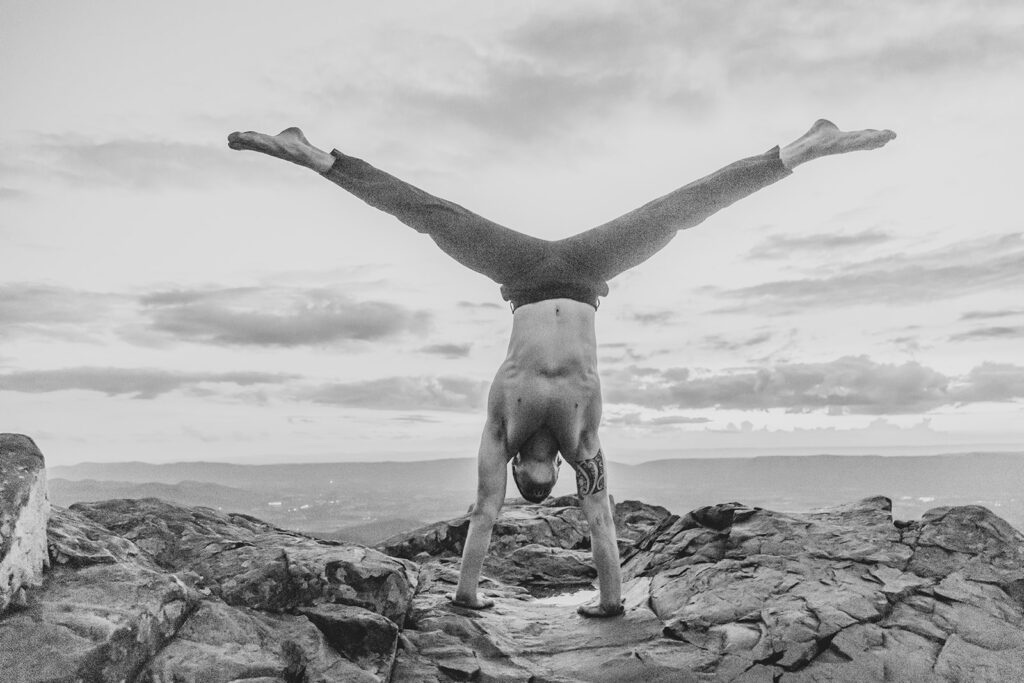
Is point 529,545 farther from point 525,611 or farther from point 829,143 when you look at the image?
point 829,143

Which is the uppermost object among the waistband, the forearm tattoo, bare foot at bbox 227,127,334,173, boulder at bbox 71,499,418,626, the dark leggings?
bare foot at bbox 227,127,334,173

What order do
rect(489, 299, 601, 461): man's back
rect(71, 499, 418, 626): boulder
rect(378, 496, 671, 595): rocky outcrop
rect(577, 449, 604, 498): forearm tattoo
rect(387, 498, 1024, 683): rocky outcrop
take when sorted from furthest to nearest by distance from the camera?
rect(378, 496, 671, 595): rocky outcrop < rect(577, 449, 604, 498): forearm tattoo < rect(489, 299, 601, 461): man's back < rect(71, 499, 418, 626): boulder < rect(387, 498, 1024, 683): rocky outcrop

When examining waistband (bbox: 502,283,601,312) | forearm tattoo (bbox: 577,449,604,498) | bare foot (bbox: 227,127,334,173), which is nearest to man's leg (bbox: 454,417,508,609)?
forearm tattoo (bbox: 577,449,604,498)

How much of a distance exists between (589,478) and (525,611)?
1.77 m

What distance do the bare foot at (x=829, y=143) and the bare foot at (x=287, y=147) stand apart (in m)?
4.88

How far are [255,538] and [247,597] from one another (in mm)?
1743

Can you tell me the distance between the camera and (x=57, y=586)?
165 inches

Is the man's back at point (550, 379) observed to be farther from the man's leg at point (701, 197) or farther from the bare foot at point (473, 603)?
the bare foot at point (473, 603)

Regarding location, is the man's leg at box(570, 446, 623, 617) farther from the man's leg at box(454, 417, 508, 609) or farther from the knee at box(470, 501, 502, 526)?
the knee at box(470, 501, 502, 526)

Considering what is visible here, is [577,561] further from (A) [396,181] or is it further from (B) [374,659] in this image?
(A) [396,181]

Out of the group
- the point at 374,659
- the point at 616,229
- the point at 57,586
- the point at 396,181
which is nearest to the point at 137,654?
the point at 57,586

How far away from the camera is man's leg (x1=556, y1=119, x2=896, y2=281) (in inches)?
273

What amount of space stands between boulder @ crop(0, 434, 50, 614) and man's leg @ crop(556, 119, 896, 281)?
4.97 metres

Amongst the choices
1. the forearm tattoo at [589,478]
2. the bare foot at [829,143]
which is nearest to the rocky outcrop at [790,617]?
the forearm tattoo at [589,478]
